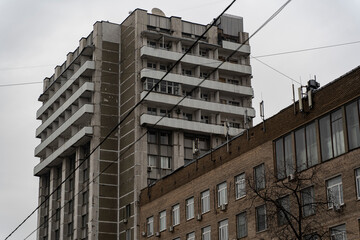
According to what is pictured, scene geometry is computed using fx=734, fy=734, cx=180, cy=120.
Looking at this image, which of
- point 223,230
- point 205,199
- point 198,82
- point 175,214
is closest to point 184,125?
point 198,82

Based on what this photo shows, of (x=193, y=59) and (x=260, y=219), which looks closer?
(x=260, y=219)

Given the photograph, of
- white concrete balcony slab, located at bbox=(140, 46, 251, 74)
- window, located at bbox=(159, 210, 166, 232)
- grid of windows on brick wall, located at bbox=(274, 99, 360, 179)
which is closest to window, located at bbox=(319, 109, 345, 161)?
grid of windows on brick wall, located at bbox=(274, 99, 360, 179)

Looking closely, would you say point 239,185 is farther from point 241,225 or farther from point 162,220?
point 162,220

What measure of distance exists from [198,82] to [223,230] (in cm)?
2865

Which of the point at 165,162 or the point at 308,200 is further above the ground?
the point at 165,162

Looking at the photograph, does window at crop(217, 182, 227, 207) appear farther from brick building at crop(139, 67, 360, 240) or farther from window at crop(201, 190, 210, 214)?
window at crop(201, 190, 210, 214)

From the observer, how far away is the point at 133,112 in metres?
75.0

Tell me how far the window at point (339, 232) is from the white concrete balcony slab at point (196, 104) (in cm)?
3528

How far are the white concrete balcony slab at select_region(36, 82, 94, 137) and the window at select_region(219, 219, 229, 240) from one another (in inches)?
1200

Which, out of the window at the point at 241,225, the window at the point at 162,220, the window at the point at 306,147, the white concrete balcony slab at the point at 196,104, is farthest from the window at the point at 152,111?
the window at the point at 306,147

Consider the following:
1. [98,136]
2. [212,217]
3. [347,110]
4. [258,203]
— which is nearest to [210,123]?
[98,136]

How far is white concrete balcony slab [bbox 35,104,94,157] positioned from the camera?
257 ft

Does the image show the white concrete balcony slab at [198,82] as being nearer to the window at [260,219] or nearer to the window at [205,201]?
the window at [205,201]

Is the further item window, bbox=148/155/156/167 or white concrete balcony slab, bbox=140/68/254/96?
white concrete balcony slab, bbox=140/68/254/96
